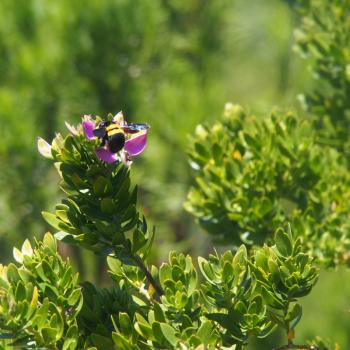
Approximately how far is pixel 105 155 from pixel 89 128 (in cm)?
5

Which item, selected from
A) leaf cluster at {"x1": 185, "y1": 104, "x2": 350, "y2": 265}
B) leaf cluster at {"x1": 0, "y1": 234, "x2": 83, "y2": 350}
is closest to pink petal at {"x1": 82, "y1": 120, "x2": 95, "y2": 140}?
leaf cluster at {"x1": 0, "y1": 234, "x2": 83, "y2": 350}

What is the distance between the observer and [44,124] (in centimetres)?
346

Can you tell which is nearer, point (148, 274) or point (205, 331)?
point (205, 331)

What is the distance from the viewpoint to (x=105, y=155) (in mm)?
1352

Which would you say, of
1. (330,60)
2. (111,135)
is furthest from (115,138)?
(330,60)

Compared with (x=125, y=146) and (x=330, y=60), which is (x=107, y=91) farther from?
(x=125, y=146)

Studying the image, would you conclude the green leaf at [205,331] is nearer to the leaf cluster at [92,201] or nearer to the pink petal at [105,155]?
the leaf cluster at [92,201]

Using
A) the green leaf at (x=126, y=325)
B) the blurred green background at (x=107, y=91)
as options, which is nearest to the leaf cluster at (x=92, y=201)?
the green leaf at (x=126, y=325)

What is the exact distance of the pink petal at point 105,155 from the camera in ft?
4.42

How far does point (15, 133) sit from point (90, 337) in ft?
6.09

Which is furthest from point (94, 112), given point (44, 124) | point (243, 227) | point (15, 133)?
point (243, 227)

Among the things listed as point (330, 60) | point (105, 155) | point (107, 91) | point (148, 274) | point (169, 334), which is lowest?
point (169, 334)

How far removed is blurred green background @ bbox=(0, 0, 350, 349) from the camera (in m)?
3.29

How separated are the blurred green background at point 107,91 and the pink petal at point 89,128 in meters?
1.81
